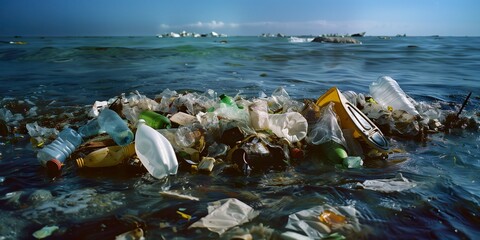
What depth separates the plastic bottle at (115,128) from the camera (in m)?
2.90

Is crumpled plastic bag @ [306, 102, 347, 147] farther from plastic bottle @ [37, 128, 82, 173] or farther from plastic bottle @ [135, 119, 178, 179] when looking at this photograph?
plastic bottle @ [37, 128, 82, 173]

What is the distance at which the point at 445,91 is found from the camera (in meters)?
6.97

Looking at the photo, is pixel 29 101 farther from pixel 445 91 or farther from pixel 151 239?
pixel 445 91

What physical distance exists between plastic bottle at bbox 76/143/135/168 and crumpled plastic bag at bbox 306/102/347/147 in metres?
1.62

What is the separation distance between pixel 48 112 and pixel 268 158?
3.53 m

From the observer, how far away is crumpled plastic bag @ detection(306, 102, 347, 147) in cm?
302

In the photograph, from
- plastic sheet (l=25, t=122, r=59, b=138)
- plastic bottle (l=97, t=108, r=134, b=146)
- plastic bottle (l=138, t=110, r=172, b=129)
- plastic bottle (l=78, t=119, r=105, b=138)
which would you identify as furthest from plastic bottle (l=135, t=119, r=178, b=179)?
plastic sheet (l=25, t=122, r=59, b=138)

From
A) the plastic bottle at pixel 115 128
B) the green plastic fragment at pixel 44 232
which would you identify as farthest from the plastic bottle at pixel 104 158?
the green plastic fragment at pixel 44 232

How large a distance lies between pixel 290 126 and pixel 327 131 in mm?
349

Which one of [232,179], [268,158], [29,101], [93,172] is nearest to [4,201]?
[93,172]

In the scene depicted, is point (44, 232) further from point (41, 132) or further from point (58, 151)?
point (41, 132)

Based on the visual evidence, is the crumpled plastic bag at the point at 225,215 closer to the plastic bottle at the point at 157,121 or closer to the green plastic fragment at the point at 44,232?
the green plastic fragment at the point at 44,232

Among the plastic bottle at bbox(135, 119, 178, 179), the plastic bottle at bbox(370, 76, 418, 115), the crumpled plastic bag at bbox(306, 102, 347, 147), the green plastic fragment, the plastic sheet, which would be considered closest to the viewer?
the green plastic fragment

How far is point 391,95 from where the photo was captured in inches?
Answer: 181
